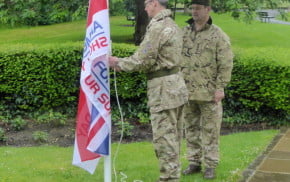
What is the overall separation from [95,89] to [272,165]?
9.37 feet

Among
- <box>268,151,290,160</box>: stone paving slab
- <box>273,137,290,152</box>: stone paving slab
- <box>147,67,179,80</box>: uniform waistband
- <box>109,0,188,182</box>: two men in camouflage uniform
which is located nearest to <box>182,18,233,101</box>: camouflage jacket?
<box>109,0,188,182</box>: two men in camouflage uniform

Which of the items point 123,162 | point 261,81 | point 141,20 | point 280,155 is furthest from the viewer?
point 141,20

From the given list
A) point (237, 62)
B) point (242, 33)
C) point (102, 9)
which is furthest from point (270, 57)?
point (242, 33)

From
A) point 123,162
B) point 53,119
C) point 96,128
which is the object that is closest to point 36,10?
point 53,119

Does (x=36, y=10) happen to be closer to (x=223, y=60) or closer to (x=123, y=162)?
(x=123, y=162)

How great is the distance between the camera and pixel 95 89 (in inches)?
181

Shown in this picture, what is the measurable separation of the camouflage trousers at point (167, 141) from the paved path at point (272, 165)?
117cm

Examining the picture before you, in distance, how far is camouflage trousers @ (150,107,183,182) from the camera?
4.78 meters

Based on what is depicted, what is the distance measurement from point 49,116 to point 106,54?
4.67 m

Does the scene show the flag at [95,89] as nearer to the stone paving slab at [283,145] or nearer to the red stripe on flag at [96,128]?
the red stripe on flag at [96,128]

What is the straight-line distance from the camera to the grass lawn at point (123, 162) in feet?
18.7

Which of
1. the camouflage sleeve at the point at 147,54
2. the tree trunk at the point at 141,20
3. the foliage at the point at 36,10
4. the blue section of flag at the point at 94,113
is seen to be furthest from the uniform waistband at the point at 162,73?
the tree trunk at the point at 141,20

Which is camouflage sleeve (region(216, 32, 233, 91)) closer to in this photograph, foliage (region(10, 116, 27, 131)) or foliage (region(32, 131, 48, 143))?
foliage (region(32, 131, 48, 143))

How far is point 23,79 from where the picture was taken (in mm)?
9289
